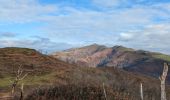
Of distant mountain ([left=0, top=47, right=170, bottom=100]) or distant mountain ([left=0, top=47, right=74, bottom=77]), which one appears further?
distant mountain ([left=0, top=47, right=74, bottom=77])

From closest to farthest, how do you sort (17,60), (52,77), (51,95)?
1. (51,95)
2. (52,77)
3. (17,60)

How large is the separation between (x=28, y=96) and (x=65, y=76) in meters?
58.0

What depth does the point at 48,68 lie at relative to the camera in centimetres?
12588

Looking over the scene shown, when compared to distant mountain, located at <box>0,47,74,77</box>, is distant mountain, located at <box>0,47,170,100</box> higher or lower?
lower

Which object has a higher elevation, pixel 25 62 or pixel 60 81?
pixel 25 62

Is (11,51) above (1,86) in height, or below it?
above

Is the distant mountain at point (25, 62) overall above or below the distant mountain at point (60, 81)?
above

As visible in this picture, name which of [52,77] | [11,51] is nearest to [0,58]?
[11,51]

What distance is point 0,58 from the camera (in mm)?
132750

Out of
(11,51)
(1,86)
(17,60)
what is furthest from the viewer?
(11,51)

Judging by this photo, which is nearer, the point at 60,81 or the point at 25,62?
the point at 60,81

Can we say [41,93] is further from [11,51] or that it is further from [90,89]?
[11,51]

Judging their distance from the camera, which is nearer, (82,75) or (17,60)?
(82,75)

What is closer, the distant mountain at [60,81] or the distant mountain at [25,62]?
the distant mountain at [60,81]
